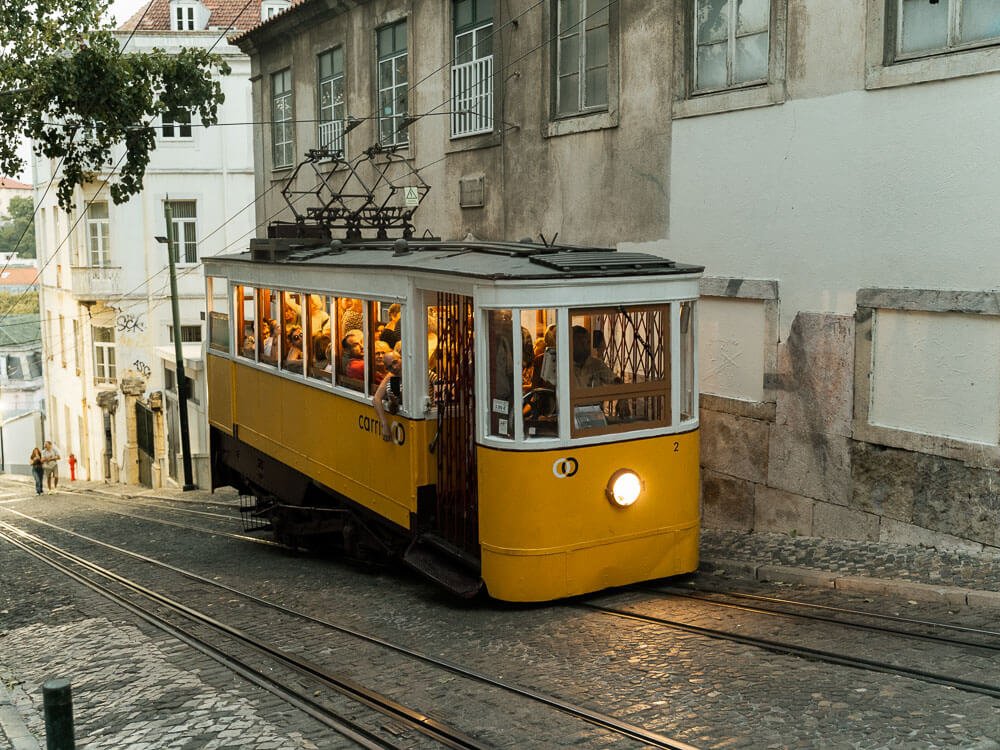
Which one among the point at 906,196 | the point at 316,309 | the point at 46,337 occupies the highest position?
the point at 906,196

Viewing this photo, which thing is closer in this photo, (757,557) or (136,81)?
(757,557)

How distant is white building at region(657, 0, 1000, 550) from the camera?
27.7 ft

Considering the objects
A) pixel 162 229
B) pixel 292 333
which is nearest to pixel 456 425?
pixel 292 333

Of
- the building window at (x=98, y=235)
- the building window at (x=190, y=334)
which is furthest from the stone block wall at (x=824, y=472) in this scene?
the building window at (x=98, y=235)

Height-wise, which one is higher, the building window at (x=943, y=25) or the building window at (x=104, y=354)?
the building window at (x=943, y=25)

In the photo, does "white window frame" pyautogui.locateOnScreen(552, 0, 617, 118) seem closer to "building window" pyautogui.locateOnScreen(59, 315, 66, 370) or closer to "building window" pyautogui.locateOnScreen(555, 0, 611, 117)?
"building window" pyautogui.locateOnScreen(555, 0, 611, 117)

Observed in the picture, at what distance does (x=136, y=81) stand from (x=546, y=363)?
757 centimetres

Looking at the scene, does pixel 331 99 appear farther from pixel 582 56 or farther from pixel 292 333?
pixel 292 333

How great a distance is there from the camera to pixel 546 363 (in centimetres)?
769

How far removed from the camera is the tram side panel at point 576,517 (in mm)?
7641

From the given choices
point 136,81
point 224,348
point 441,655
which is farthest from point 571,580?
point 136,81

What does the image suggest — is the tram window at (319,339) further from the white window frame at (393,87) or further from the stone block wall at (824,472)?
the white window frame at (393,87)

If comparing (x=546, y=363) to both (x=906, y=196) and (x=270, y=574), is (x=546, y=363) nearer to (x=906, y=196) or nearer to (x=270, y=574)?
(x=906, y=196)

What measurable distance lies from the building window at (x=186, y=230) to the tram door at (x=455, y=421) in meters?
28.8
